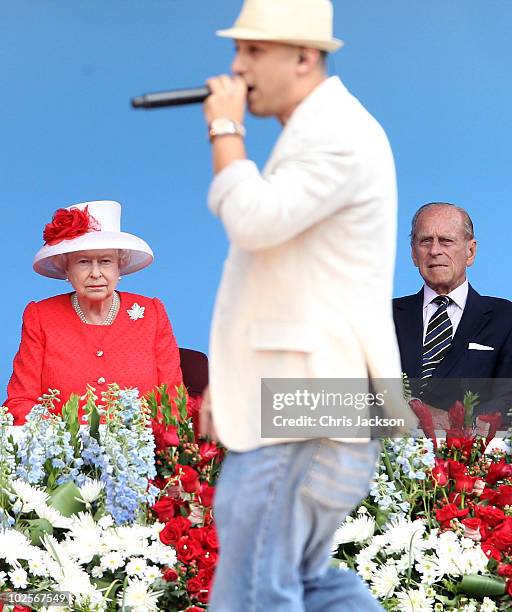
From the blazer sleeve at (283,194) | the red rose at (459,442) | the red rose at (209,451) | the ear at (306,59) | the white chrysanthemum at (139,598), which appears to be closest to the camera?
the blazer sleeve at (283,194)

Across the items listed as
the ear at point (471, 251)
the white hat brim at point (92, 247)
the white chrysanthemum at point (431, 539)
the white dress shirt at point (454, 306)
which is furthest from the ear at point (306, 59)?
the ear at point (471, 251)

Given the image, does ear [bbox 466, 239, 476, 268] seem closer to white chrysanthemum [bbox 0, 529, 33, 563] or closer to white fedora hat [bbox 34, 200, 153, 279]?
white fedora hat [bbox 34, 200, 153, 279]

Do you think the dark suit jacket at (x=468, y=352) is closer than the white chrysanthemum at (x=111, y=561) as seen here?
No

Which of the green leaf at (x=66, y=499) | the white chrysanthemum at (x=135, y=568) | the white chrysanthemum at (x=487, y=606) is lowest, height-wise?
the white chrysanthemum at (x=487, y=606)

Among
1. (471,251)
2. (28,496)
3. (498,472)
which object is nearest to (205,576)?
(28,496)

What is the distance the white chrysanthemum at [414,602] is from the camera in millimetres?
2545

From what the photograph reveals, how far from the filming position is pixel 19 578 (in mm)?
2543

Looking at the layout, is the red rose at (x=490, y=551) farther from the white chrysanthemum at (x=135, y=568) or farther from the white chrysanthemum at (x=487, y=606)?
the white chrysanthemum at (x=135, y=568)

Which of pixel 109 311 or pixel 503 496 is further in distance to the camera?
pixel 109 311

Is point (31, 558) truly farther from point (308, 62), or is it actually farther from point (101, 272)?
point (101, 272)

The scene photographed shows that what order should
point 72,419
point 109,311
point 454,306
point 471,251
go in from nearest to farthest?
1. point 72,419
2. point 109,311
3. point 454,306
4. point 471,251

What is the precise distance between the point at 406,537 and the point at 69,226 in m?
1.81

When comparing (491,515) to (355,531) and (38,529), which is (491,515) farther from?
(38,529)

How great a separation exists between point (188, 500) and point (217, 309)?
987 mm
